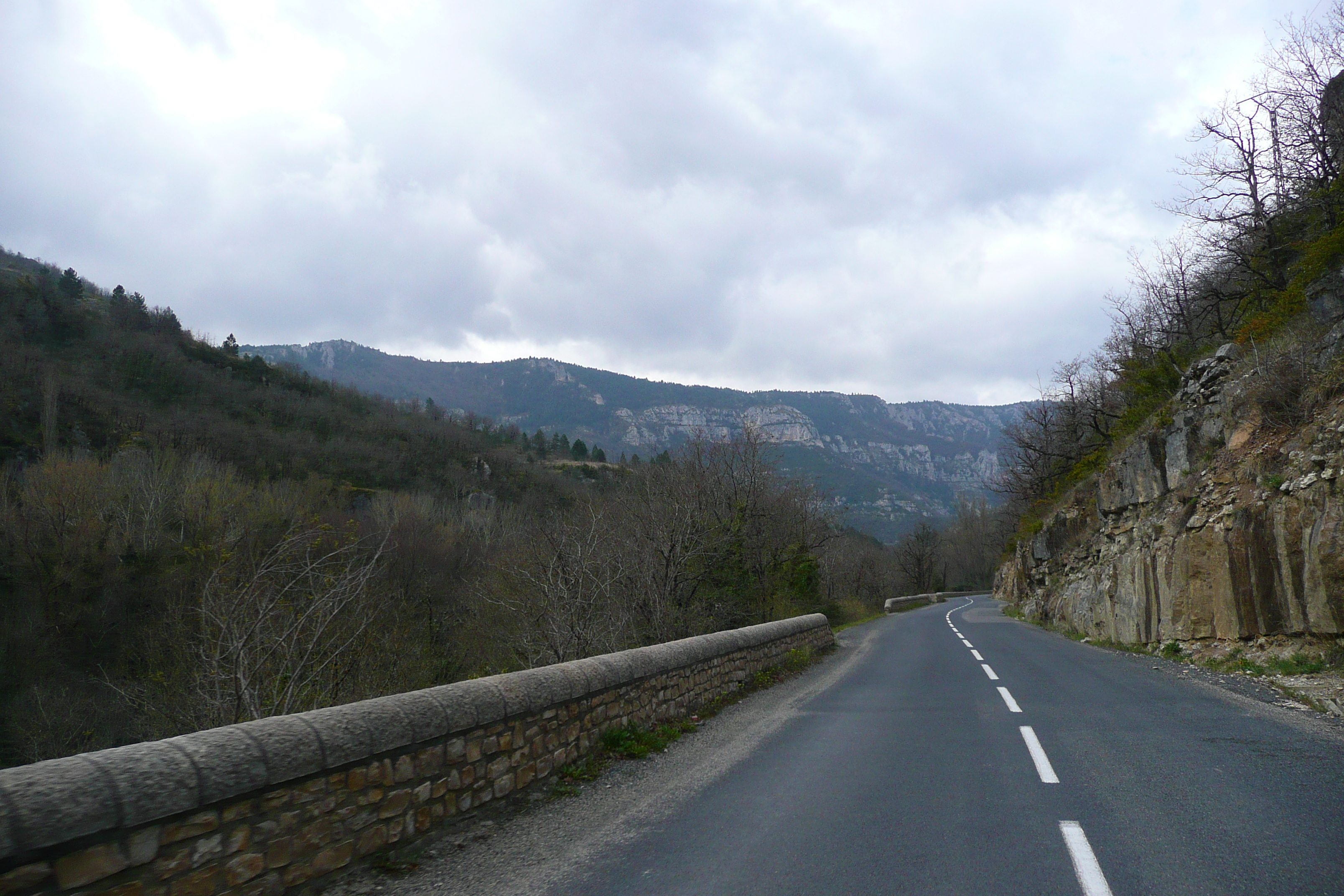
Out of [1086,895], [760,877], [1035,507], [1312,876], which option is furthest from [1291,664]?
[1035,507]

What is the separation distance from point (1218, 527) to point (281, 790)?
1589 cm

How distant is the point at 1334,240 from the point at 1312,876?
58.9ft

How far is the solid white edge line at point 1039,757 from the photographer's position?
609 centimetres

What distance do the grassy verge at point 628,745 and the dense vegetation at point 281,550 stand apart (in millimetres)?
2771

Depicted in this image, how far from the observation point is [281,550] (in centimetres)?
876

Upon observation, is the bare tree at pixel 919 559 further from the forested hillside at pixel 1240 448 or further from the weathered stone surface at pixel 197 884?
the weathered stone surface at pixel 197 884

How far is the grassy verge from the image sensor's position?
6352mm

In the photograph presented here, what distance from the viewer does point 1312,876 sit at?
12.9ft

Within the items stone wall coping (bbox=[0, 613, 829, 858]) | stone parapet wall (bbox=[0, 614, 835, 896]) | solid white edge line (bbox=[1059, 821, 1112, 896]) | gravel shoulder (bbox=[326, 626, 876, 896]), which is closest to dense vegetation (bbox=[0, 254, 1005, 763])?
stone parapet wall (bbox=[0, 614, 835, 896])

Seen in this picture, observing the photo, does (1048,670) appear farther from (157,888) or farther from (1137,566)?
(157,888)

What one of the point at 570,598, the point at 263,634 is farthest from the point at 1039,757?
the point at 263,634

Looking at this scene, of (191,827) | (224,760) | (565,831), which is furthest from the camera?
(565,831)

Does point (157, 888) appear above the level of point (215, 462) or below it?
below

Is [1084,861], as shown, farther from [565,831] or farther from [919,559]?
[919,559]
